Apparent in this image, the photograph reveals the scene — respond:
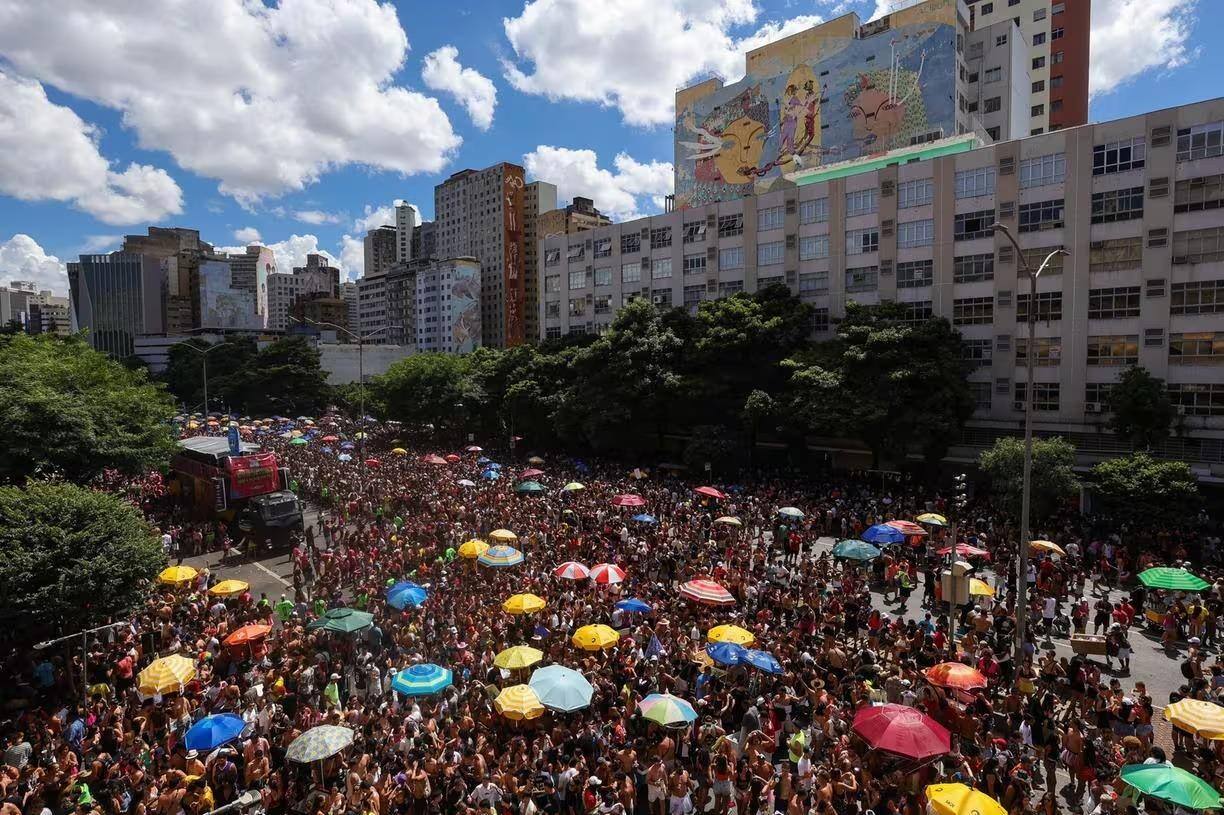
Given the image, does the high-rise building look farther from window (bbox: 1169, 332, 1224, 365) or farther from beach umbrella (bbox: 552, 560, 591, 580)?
beach umbrella (bbox: 552, 560, 591, 580)

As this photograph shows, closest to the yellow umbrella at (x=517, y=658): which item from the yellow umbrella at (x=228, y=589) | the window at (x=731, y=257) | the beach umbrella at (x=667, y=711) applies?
the beach umbrella at (x=667, y=711)

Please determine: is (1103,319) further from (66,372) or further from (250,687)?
(66,372)

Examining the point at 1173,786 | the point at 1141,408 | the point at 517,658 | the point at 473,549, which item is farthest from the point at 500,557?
the point at 1141,408

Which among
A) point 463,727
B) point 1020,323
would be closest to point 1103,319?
point 1020,323

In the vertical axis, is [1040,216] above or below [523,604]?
above

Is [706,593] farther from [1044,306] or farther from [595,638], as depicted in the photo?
[1044,306]
